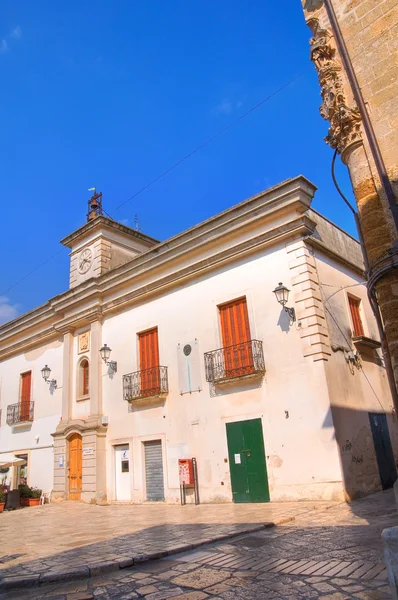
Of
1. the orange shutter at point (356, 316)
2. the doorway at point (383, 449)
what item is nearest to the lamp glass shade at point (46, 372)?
the orange shutter at point (356, 316)

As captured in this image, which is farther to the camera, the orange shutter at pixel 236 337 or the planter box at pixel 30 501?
the planter box at pixel 30 501

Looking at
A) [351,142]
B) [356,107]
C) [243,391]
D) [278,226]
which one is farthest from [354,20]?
[243,391]

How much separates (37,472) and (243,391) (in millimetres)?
10375

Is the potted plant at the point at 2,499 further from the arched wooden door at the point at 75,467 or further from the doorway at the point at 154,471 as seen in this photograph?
the doorway at the point at 154,471

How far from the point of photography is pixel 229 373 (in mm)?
12398

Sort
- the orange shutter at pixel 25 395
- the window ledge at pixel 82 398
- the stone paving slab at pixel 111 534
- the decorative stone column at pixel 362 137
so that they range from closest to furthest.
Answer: the decorative stone column at pixel 362 137 < the stone paving slab at pixel 111 534 < the window ledge at pixel 82 398 < the orange shutter at pixel 25 395

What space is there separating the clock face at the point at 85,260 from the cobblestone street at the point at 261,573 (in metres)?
13.7

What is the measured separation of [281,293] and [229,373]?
2.60 metres

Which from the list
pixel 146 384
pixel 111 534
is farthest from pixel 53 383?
pixel 111 534

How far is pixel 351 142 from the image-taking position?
6309 millimetres

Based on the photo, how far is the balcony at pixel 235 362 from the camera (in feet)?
39.2

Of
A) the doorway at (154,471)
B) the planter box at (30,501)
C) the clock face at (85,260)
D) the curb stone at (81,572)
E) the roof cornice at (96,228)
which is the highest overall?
the roof cornice at (96,228)

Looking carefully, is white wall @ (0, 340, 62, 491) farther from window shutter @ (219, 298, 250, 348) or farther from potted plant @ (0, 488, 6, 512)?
window shutter @ (219, 298, 250, 348)

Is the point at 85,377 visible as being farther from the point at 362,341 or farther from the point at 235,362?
the point at 362,341
